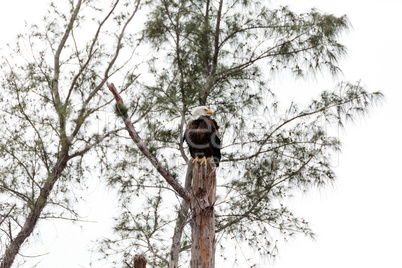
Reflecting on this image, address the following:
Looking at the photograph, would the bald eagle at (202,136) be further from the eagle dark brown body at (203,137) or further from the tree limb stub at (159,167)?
the tree limb stub at (159,167)

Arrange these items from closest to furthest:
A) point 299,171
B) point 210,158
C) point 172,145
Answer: point 210,158, point 299,171, point 172,145

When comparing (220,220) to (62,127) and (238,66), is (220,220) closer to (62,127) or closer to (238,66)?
(238,66)

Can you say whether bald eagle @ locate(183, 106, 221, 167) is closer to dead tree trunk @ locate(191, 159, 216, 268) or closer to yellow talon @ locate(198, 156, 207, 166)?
yellow talon @ locate(198, 156, 207, 166)

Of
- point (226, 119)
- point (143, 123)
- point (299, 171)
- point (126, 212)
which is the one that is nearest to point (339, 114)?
point (299, 171)

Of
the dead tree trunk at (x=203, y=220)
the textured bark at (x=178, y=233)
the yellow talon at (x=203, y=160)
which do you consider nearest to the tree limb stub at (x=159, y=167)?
the dead tree trunk at (x=203, y=220)

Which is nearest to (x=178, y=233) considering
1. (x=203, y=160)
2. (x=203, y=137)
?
(x=203, y=137)

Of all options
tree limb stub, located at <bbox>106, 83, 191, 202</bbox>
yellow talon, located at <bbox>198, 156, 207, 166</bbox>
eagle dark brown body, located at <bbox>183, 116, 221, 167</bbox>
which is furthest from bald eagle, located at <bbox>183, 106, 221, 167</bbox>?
tree limb stub, located at <bbox>106, 83, 191, 202</bbox>

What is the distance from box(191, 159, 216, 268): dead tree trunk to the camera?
13.0ft

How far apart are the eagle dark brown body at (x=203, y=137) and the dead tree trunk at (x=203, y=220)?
76cm

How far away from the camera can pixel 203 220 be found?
4.03 metres

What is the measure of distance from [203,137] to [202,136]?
15 millimetres

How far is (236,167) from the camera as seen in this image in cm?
625

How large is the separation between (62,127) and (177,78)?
176 centimetres

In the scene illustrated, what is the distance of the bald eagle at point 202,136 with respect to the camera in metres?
4.93
